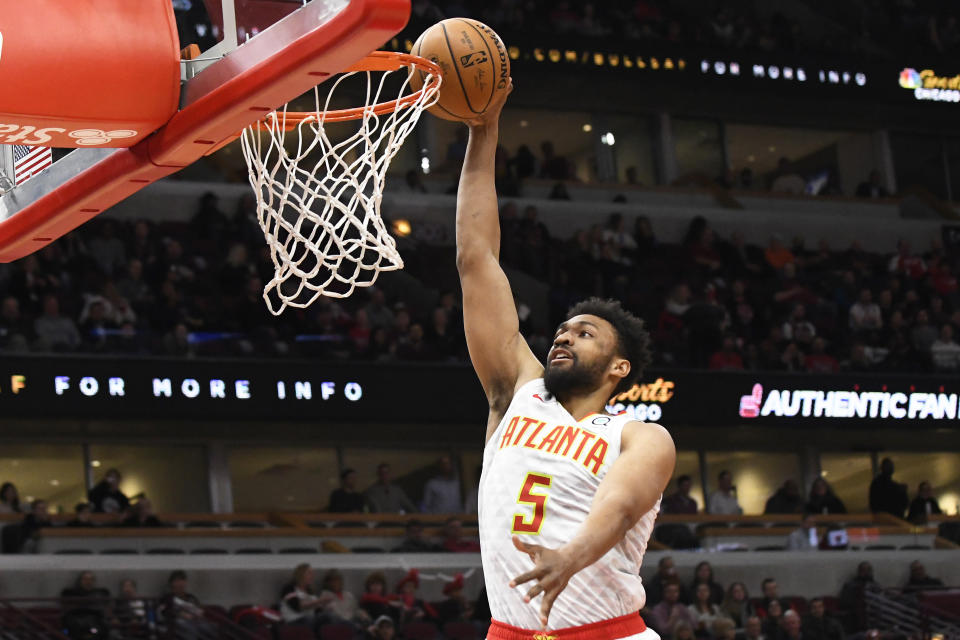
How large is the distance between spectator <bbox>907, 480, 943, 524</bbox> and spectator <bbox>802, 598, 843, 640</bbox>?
4.45m

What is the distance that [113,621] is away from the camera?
11234mm

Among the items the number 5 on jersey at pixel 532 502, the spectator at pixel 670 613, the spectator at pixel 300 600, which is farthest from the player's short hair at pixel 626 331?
the spectator at pixel 670 613

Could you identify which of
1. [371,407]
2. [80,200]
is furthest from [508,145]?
[80,200]

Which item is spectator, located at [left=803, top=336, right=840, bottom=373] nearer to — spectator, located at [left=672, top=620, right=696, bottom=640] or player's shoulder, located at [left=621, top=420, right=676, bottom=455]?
spectator, located at [left=672, top=620, right=696, bottom=640]

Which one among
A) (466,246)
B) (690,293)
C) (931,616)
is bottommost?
(931,616)

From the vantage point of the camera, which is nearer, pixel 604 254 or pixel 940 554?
pixel 940 554

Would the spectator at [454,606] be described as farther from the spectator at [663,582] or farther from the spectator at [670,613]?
the spectator at [663,582]

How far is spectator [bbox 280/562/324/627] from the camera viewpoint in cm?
1169

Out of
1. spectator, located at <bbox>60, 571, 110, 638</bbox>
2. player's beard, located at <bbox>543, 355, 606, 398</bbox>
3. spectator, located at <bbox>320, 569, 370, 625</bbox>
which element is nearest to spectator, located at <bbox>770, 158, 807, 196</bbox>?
spectator, located at <bbox>320, 569, 370, 625</bbox>

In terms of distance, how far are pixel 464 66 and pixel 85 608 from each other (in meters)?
7.75

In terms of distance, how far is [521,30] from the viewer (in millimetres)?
20047

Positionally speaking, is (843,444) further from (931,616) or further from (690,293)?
(931,616)

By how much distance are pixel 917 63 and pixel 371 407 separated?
12.6 metres

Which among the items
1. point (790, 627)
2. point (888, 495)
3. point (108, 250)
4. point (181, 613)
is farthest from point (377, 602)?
point (888, 495)
